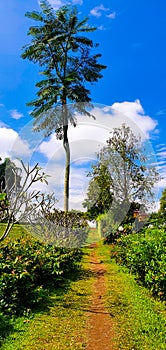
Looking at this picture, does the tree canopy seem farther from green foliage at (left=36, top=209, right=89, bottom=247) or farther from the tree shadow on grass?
the tree shadow on grass

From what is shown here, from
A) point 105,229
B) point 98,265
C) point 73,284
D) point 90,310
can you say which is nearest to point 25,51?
point 105,229

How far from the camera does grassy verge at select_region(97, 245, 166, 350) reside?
352 centimetres

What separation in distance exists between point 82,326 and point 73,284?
2131 mm

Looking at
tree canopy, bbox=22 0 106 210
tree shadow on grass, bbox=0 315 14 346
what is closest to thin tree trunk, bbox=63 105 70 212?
tree canopy, bbox=22 0 106 210

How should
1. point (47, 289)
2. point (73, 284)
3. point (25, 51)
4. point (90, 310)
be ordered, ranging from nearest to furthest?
point (90, 310), point (47, 289), point (73, 284), point (25, 51)

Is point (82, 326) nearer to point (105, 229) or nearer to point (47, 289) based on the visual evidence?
point (47, 289)

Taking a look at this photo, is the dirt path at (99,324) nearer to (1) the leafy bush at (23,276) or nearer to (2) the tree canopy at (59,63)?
(1) the leafy bush at (23,276)

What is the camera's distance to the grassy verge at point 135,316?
3.52m

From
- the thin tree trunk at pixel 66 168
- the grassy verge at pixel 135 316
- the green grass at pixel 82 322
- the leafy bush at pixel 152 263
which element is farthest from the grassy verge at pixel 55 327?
the thin tree trunk at pixel 66 168

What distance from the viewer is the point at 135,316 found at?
170 inches

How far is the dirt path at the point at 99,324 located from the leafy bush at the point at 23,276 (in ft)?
2.70

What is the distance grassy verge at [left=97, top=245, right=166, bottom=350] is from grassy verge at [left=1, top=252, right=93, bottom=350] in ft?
1.48

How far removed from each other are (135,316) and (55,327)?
1160 millimetres

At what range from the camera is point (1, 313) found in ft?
13.1
